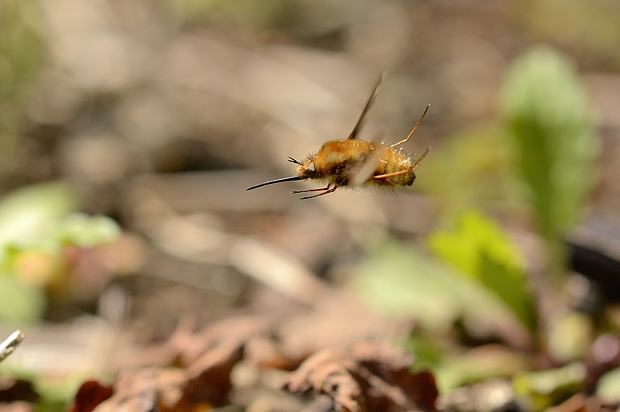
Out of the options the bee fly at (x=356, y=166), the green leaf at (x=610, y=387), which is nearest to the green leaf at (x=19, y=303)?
the bee fly at (x=356, y=166)

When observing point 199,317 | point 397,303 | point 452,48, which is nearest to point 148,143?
point 199,317

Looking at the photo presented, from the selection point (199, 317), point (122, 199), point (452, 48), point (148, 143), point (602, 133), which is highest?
point (452, 48)

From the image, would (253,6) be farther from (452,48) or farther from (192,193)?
(192,193)

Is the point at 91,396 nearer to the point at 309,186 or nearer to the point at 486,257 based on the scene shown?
the point at 486,257

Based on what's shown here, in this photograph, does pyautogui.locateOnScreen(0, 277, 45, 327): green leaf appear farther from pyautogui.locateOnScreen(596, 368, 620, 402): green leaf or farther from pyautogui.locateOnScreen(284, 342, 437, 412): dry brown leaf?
pyautogui.locateOnScreen(596, 368, 620, 402): green leaf

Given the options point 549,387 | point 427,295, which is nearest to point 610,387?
point 549,387

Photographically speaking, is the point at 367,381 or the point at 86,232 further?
the point at 86,232

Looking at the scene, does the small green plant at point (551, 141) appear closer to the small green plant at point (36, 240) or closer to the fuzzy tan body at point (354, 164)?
the fuzzy tan body at point (354, 164)
